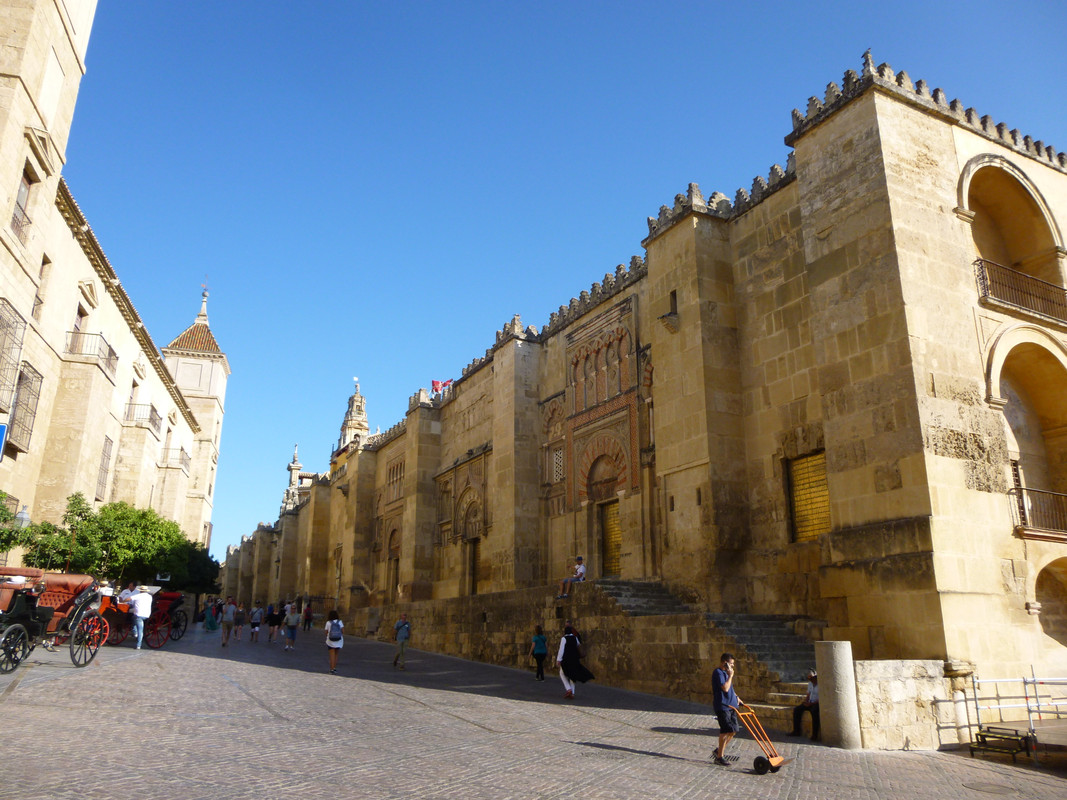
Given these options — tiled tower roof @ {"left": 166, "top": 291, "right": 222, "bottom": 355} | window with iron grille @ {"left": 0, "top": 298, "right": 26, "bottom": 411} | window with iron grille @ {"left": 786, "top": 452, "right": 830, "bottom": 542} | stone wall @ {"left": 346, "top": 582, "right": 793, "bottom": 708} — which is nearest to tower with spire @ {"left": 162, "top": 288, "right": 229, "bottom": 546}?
tiled tower roof @ {"left": 166, "top": 291, "right": 222, "bottom": 355}

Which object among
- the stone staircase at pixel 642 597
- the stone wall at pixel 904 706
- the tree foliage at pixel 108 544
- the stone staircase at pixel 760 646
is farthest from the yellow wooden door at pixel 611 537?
the tree foliage at pixel 108 544

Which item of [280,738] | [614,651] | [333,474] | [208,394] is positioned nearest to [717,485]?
[614,651]

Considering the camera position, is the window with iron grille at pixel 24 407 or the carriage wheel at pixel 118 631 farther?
the window with iron grille at pixel 24 407

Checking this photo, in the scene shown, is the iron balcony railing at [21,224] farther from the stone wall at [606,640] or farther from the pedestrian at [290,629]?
the stone wall at [606,640]

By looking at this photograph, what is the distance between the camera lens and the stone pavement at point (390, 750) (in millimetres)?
5414

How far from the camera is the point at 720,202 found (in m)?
14.5

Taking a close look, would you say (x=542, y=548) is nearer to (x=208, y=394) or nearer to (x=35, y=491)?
(x=35, y=491)

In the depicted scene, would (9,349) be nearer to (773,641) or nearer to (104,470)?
(104,470)

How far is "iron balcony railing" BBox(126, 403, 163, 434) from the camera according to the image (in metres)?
24.9

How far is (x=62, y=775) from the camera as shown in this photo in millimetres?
5109

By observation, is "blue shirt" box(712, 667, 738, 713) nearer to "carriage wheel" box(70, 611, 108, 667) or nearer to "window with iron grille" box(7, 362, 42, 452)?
"carriage wheel" box(70, 611, 108, 667)

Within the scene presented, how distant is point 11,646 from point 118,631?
6474mm

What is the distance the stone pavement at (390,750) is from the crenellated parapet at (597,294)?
28.5 feet

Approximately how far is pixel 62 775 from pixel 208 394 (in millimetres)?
39051
